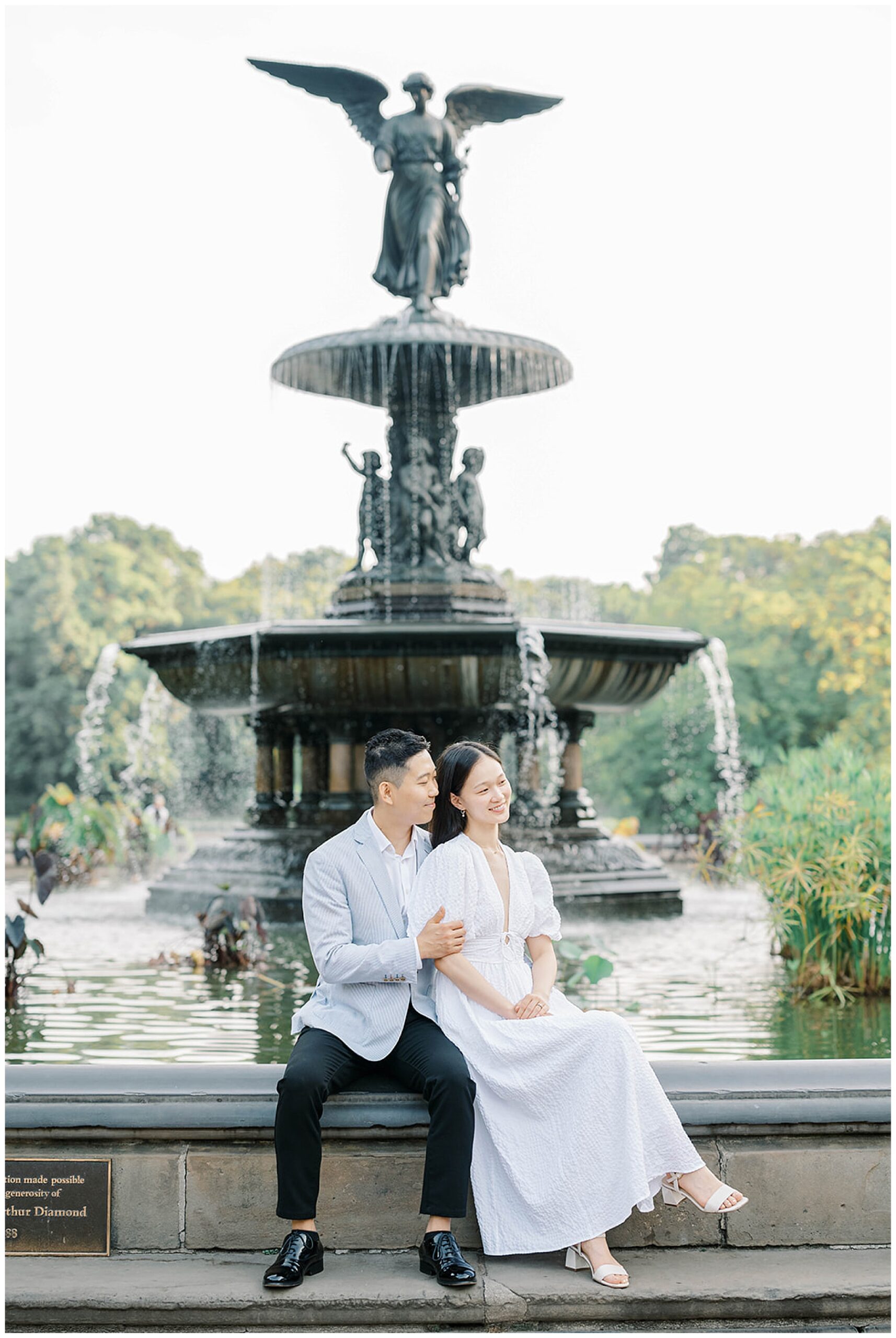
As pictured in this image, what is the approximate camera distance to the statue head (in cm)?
1090

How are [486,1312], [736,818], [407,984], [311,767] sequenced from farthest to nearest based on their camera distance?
[311,767] < [736,818] < [407,984] < [486,1312]

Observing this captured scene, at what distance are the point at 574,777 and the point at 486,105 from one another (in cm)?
542

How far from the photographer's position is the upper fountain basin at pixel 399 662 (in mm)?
9352

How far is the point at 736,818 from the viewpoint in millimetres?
7797

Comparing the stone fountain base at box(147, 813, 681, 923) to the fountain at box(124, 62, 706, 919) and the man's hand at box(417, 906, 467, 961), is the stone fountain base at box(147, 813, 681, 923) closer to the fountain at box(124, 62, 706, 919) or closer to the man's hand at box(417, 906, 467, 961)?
the fountain at box(124, 62, 706, 919)

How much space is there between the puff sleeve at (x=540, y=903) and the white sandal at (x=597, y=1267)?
0.84 meters

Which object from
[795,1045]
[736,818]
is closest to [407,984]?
[795,1045]

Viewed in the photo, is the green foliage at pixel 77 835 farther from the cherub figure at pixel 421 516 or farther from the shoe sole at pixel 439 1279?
the shoe sole at pixel 439 1279

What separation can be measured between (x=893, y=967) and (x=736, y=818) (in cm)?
193

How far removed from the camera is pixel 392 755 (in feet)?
13.0

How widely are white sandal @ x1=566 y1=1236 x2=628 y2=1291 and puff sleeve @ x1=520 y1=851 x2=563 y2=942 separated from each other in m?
0.84

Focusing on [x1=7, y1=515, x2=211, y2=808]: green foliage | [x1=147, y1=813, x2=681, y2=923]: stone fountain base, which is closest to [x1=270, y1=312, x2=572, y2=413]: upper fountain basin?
[x1=147, y1=813, x2=681, y2=923]: stone fountain base

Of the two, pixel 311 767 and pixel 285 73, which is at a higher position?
pixel 285 73

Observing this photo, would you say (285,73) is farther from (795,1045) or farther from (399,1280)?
(399,1280)
